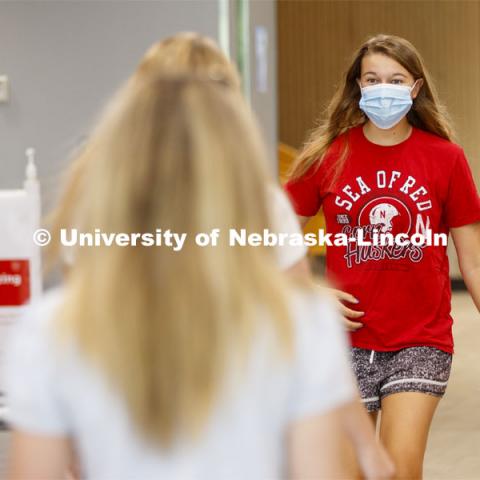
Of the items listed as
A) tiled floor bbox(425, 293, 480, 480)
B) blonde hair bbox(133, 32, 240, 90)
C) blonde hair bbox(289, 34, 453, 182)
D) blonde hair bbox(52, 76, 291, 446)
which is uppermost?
blonde hair bbox(289, 34, 453, 182)

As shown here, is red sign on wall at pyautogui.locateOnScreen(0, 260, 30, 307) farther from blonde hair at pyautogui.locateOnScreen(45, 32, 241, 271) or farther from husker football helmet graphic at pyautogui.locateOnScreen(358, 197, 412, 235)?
blonde hair at pyautogui.locateOnScreen(45, 32, 241, 271)

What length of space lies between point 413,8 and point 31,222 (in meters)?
8.43

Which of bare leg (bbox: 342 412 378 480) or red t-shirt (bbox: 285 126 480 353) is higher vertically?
red t-shirt (bbox: 285 126 480 353)

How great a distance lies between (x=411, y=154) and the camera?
9.19 feet

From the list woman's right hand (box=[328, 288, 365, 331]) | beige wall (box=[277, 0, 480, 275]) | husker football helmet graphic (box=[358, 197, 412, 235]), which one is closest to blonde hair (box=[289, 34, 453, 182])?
husker football helmet graphic (box=[358, 197, 412, 235])

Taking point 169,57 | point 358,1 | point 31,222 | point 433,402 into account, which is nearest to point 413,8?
point 358,1

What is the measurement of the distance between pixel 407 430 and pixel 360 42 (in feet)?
31.4

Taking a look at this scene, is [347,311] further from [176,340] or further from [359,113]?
[176,340]

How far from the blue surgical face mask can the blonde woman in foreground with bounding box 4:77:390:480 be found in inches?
67.8

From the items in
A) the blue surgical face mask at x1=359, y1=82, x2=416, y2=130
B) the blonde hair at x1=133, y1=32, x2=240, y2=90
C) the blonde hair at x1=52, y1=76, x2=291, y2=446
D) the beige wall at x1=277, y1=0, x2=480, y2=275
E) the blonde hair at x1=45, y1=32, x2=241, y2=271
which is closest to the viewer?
the blonde hair at x1=52, y1=76, x2=291, y2=446

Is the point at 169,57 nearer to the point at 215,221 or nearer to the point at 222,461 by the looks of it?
the point at 215,221

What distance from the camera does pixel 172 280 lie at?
1.11 meters

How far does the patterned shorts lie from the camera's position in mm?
2717

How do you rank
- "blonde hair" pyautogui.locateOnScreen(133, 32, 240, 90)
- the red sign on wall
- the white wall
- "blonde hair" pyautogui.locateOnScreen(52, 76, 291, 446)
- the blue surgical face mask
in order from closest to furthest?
"blonde hair" pyautogui.locateOnScreen(52, 76, 291, 446), "blonde hair" pyautogui.locateOnScreen(133, 32, 240, 90), the blue surgical face mask, the red sign on wall, the white wall
